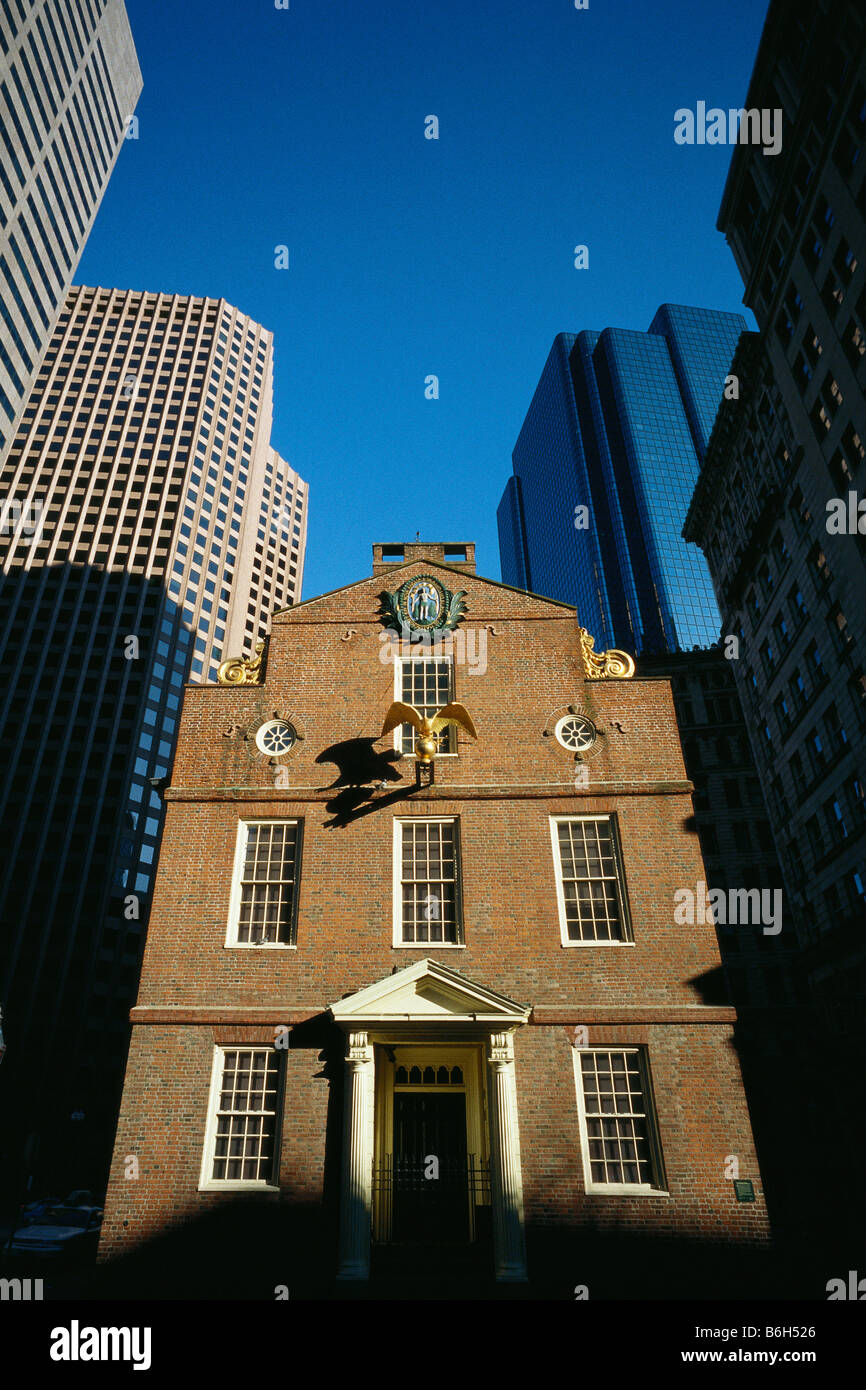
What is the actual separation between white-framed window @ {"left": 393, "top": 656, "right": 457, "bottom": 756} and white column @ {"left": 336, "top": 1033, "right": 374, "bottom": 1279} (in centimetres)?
678

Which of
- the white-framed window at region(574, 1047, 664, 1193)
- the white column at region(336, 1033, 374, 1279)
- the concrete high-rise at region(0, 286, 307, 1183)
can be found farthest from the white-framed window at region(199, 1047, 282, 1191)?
the concrete high-rise at region(0, 286, 307, 1183)

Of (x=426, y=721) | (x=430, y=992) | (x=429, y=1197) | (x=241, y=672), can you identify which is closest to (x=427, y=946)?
(x=430, y=992)

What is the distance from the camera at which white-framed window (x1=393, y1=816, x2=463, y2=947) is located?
623 inches

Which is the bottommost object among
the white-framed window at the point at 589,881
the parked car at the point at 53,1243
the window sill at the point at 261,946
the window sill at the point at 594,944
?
the parked car at the point at 53,1243

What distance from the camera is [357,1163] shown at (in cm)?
1330

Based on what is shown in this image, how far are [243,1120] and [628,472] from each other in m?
136

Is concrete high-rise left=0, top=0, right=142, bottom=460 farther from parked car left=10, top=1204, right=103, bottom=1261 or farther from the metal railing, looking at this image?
the metal railing

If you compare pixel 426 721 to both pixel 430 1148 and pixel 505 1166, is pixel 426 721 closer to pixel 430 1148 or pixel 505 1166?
pixel 430 1148

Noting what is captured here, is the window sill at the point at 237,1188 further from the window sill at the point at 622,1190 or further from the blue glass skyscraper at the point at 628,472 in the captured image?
the blue glass skyscraper at the point at 628,472

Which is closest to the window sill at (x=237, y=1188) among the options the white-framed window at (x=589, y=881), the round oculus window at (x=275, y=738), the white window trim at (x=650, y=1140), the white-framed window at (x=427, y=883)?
the white-framed window at (x=427, y=883)

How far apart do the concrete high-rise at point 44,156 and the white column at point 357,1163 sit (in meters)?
58.8

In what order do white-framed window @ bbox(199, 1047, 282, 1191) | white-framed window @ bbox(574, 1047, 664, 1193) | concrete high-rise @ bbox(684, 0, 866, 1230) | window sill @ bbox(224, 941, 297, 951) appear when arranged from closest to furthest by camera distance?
1. white-framed window @ bbox(574, 1047, 664, 1193)
2. white-framed window @ bbox(199, 1047, 282, 1191)
3. window sill @ bbox(224, 941, 297, 951)
4. concrete high-rise @ bbox(684, 0, 866, 1230)

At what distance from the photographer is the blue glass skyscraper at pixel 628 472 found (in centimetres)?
12188
